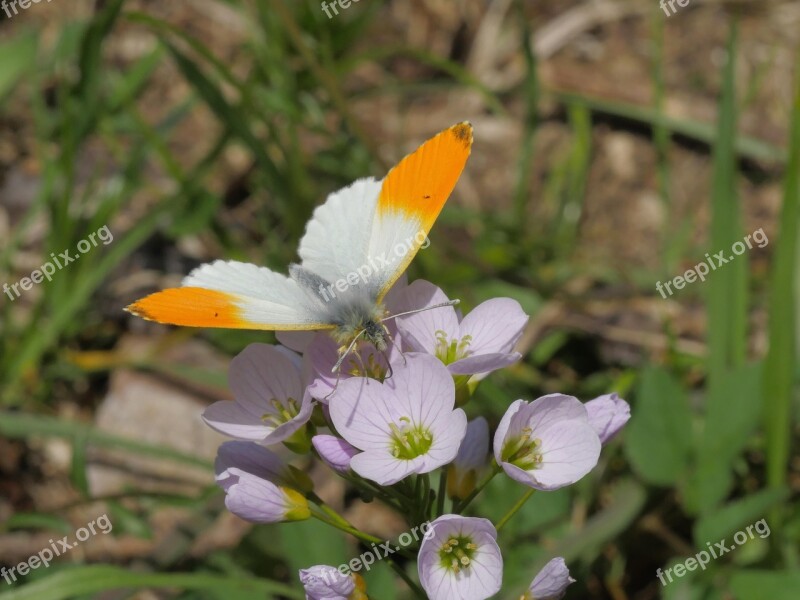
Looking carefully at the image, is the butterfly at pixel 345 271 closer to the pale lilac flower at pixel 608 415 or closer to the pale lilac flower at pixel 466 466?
the pale lilac flower at pixel 466 466

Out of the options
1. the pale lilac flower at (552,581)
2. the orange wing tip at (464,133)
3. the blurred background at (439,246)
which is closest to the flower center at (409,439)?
the pale lilac flower at (552,581)

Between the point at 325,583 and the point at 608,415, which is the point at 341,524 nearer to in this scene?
the point at 325,583

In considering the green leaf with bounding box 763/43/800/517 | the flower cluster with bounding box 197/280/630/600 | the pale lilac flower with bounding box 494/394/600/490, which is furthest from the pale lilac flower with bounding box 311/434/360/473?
the green leaf with bounding box 763/43/800/517

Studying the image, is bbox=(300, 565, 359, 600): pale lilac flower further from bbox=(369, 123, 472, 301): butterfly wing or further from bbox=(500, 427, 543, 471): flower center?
bbox=(369, 123, 472, 301): butterfly wing

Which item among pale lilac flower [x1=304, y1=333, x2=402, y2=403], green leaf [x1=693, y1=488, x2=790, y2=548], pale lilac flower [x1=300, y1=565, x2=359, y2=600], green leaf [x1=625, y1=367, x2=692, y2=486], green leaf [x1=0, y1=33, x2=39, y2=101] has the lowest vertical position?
green leaf [x1=693, y1=488, x2=790, y2=548]

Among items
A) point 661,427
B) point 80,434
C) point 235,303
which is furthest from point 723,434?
point 80,434

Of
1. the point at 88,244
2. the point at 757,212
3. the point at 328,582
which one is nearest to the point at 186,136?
the point at 88,244
